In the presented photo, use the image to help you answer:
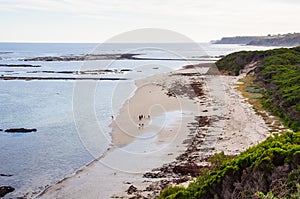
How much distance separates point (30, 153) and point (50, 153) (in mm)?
1154

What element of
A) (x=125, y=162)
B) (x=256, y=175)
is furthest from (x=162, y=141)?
(x=256, y=175)

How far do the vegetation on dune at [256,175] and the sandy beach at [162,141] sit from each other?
14.2ft

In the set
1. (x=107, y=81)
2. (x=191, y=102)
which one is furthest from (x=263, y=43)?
(x=191, y=102)

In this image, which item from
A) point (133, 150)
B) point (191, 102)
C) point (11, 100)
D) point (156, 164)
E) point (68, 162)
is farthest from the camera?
point (11, 100)

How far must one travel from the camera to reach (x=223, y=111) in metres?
28.2

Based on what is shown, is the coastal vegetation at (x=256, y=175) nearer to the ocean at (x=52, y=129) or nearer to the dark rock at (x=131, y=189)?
the dark rock at (x=131, y=189)

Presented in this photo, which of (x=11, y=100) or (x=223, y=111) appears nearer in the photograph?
(x=223, y=111)

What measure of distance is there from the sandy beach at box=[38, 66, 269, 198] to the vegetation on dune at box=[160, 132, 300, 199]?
14.2 feet

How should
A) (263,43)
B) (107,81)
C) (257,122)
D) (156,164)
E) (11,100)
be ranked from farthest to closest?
1. (263,43)
2. (107,81)
3. (11,100)
4. (257,122)
5. (156,164)

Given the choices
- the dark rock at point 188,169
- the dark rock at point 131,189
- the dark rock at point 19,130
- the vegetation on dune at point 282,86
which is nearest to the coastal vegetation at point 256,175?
the dark rock at point 131,189

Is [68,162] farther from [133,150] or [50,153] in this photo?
[133,150]

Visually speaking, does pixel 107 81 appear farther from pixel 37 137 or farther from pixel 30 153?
pixel 30 153

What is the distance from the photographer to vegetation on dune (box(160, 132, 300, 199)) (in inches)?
311

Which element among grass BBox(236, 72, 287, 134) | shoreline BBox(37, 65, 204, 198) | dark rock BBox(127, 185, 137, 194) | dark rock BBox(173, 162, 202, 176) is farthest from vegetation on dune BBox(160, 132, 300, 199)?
grass BBox(236, 72, 287, 134)
